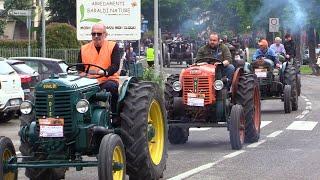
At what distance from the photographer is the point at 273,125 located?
17.9 meters

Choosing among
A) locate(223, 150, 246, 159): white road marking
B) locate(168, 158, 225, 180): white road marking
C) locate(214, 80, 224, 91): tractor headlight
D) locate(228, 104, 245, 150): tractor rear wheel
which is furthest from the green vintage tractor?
locate(214, 80, 224, 91): tractor headlight

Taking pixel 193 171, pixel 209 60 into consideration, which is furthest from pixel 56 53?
pixel 193 171

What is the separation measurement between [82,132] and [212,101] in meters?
5.17

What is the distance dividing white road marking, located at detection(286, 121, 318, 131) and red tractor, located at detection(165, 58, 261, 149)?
2822 millimetres

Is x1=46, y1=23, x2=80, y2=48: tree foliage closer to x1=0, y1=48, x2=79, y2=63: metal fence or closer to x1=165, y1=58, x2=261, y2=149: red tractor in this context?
x1=0, y1=48, x2=79, y2=63: metal fence

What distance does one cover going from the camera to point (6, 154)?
8.77 metres

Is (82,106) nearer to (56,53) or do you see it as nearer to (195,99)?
(195,99)

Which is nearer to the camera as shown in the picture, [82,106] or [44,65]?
[82,106]

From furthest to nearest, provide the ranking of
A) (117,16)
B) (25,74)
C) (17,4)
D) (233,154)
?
(17,4)
(117,16)
(25,74)
(233,154)

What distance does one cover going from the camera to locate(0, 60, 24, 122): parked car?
61.5 ft

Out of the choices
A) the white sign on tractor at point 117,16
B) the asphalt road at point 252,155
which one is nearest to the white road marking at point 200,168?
the asphalt road at point 252,155

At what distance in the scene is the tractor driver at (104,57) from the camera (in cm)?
971

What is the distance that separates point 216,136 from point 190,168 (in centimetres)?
459

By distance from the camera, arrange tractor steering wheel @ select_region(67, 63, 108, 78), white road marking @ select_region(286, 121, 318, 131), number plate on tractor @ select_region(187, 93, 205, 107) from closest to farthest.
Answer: tractor steering wheel @ select_region(67, 63, 108, 78)
number plate on tractor @ select_region(187, 93, 205, 107)
white road marking @ select_region(286, 121, 318, 131)
